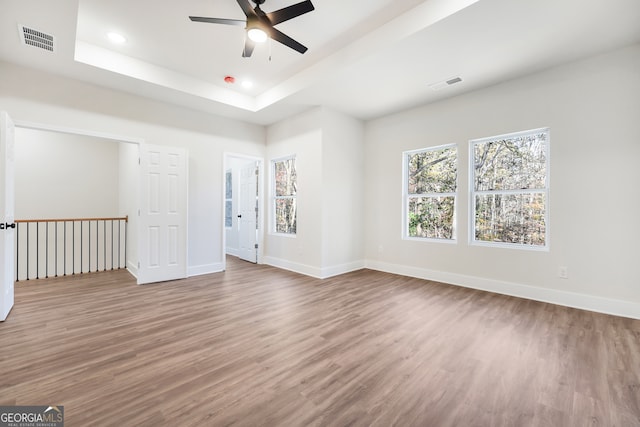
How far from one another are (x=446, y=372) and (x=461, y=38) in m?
3.14

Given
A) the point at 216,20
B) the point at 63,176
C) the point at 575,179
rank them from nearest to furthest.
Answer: the point at 216,20 → the point at 575,179 → the point at 63,176

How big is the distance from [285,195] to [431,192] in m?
2.80

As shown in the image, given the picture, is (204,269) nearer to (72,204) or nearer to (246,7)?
(72,204)

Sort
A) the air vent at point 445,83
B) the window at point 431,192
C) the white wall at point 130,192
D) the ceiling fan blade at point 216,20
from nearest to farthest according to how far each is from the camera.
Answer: the ceiling fan blade at point 216,20, the air vent at point 445,83, the window at point 431,192, the white wall at point 130,192

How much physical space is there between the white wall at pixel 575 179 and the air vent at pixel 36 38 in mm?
5085

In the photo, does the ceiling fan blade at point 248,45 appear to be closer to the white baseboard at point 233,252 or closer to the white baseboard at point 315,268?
the white baseboard at point 315,268

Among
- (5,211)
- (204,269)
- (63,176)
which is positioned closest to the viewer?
(5,211)

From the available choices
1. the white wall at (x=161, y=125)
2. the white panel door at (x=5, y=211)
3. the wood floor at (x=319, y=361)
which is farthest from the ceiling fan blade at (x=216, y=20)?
the wood floor at (x=319, y=361)

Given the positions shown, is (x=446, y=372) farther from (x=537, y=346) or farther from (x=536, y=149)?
(x=536, y=149)

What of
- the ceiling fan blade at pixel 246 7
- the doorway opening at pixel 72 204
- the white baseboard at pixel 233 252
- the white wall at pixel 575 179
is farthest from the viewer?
the white baseboard at pixel 233 252

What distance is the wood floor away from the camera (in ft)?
5.23

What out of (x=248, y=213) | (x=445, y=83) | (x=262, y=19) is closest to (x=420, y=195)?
(x=445, y=83)

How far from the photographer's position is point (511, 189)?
152 inches

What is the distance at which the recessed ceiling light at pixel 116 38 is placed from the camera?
3.24m
